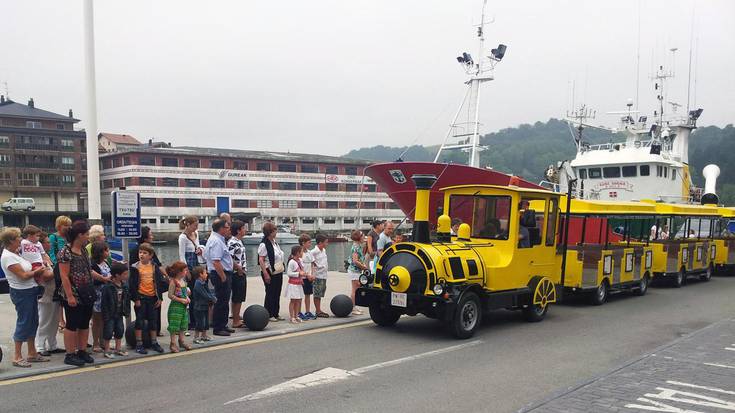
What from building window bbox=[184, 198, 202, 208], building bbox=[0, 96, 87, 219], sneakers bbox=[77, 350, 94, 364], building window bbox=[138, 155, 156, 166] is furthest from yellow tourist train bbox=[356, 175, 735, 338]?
building bbox=[0, 96, 87, 219]

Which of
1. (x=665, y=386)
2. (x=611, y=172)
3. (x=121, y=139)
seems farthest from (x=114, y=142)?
(x=665, y=386)

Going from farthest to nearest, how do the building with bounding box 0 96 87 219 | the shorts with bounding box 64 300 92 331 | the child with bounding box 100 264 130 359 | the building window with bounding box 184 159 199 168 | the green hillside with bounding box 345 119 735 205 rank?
the building window with bounding box 184 159 199 168, the building with bounding box 0 96 87 219, the green hillside with bounding box 345 119 735 205, the child with bounding box 100 264 130 359, the shorts with bounding box 64 300 92 331

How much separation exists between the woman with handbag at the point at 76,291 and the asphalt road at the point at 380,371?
0.46 m

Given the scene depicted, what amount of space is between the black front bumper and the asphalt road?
45cm

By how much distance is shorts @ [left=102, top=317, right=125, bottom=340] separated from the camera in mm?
7102

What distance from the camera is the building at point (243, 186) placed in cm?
6538

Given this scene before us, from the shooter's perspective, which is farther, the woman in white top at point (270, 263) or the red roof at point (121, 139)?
the red roof at point (121, 139)

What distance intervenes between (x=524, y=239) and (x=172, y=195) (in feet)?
204

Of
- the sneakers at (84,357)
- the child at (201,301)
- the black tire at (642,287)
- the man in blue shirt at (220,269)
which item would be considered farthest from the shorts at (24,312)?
the black tire at (642,287)

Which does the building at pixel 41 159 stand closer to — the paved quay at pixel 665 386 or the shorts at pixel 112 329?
the shorts at pixel 112 329

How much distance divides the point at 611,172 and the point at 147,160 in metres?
54.6

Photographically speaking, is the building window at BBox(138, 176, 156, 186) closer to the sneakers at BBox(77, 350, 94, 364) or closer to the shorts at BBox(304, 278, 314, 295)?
the shorts at BBox(304, 278, 314, 295)

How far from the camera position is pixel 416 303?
8.69 m

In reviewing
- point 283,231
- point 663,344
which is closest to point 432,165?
point 663,344
